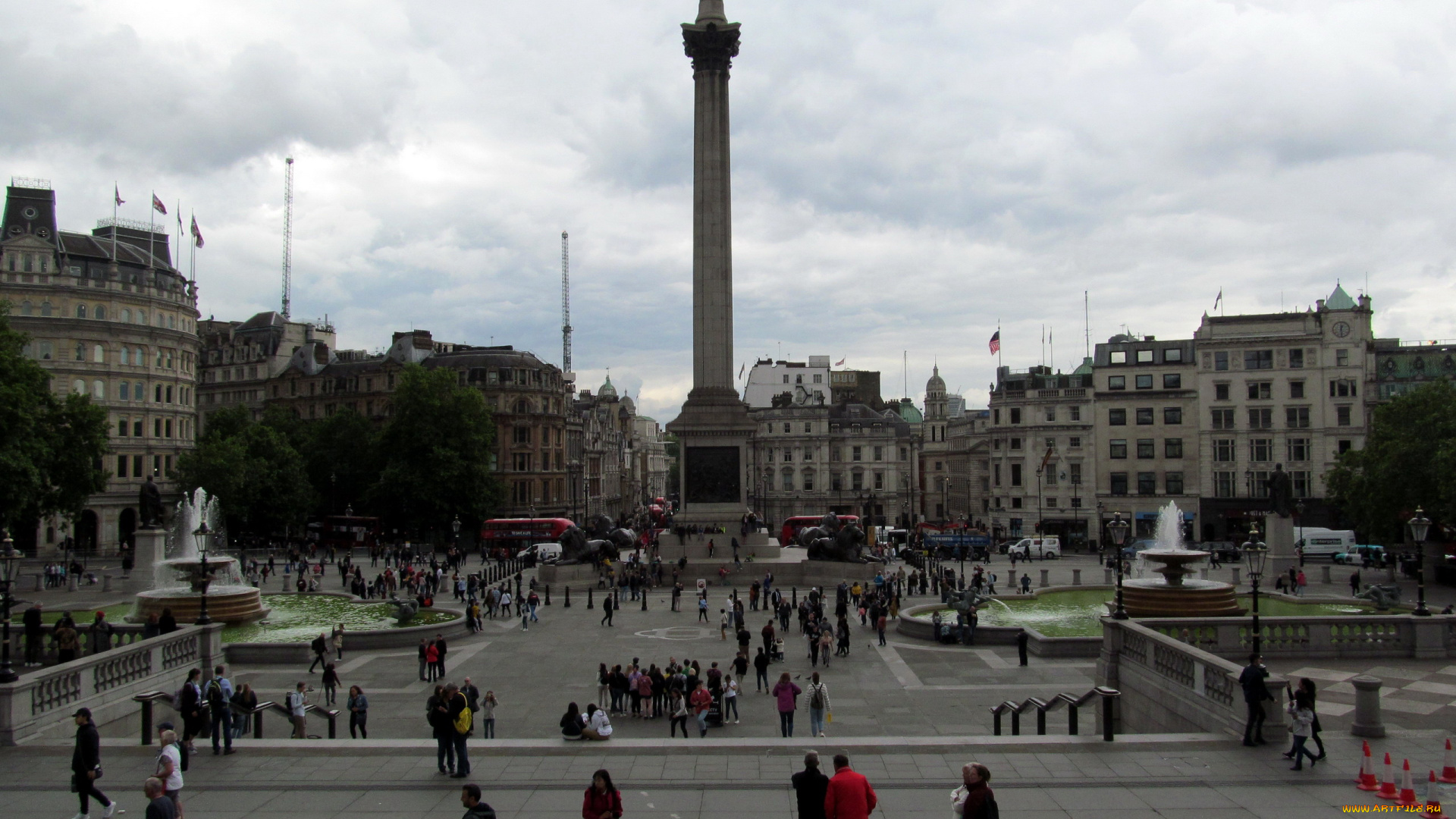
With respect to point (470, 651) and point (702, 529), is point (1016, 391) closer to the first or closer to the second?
point (702, 529)

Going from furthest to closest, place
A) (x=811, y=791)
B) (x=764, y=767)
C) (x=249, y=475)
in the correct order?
1. (x=249, y=475)
2. (x=764, y=767)
3. (x=811, y=791)

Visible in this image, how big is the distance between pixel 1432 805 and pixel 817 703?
31.2ft

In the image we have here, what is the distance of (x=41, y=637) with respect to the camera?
2270 centimetres

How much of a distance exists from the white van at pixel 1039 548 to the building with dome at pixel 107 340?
2235 inches

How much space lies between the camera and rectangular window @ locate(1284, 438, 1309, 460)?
70.9 meters

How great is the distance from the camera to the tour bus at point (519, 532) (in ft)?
220

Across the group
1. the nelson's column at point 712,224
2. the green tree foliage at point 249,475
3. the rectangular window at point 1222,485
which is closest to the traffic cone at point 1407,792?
the nelson's column at point 712,224

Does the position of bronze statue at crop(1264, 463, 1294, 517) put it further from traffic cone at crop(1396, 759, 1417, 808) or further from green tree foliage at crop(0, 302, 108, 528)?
green tree foliage at crop(0, 302, 108, 528)

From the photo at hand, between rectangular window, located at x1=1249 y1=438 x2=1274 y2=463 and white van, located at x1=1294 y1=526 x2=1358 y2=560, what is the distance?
12.2 metres

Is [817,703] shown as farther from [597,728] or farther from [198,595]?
[198,595]

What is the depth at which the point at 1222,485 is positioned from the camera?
72562mm

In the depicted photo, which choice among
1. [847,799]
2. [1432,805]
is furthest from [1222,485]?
[847,799]

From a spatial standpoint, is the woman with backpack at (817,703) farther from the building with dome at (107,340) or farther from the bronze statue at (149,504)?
the building with dome at (107,340)

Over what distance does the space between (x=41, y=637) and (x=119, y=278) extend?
55077 mm
